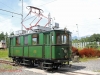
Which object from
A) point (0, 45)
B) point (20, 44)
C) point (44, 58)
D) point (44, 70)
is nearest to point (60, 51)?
point (44, 58)

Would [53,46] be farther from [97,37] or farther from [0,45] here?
[97,37]

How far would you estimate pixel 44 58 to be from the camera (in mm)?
13453

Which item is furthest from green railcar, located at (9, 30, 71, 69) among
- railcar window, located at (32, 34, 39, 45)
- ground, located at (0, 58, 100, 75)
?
ground, located at (0, 58, 100, 75)

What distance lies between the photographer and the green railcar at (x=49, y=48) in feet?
41.8

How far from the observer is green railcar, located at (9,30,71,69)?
41.8 feet

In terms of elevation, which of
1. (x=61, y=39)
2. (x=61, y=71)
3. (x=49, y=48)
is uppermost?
(x=61, y=39)

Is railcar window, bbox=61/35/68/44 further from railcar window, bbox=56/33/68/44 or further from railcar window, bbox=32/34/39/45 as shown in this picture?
railcar window, bbox=32/34/39/45

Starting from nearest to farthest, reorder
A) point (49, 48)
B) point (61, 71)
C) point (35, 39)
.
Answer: point (49, 48), point (61, 71), point (35, 39)

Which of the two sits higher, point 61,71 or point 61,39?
point 61,39

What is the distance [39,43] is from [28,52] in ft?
7.05

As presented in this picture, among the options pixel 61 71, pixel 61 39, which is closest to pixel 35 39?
pixel 61 39

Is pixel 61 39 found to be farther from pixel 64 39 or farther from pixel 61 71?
pixel 61 71

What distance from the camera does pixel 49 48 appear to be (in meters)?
13.0

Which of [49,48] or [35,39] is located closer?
[49,48]
